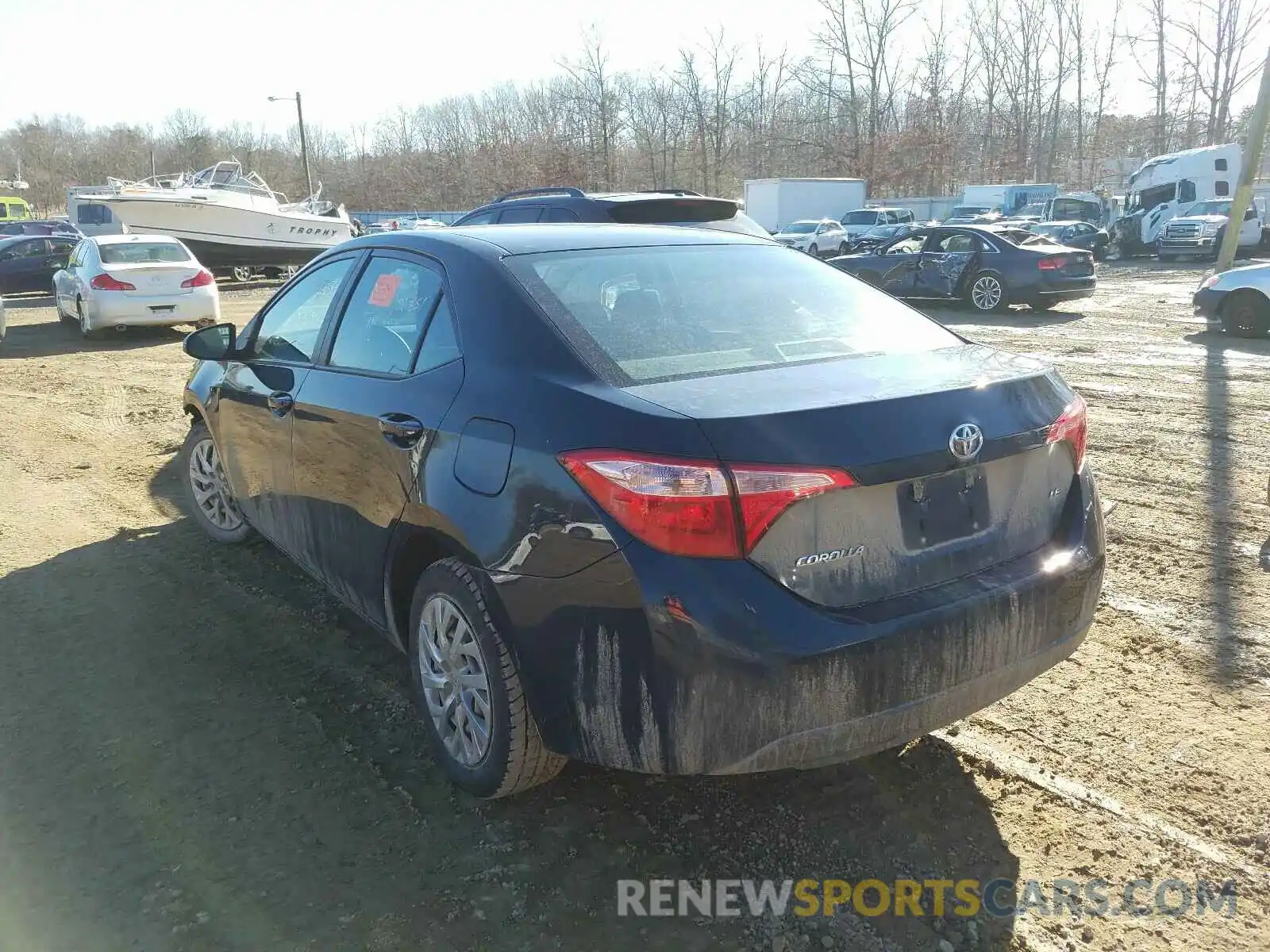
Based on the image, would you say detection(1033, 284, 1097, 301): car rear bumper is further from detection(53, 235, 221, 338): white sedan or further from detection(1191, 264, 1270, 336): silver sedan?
detection(53, 235, 221, 338): white sedan

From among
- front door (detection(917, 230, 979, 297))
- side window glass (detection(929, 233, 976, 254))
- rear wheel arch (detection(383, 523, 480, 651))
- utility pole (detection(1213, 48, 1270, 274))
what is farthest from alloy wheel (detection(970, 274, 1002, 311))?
rear wheel arch (detection(383, 523, 480, 651))

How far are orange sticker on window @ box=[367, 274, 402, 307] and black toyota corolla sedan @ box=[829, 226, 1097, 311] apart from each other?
13203 millimetres

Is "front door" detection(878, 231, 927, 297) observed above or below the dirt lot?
above

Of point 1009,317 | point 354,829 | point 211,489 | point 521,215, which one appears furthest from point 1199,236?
point 354,829

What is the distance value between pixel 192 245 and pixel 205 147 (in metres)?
58.8

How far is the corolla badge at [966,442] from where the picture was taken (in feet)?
7.87

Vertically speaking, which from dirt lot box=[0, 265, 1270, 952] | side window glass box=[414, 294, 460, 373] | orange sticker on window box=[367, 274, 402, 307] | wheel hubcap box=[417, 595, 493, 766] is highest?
orange sticker on window box=[367, 274, 402, 307]

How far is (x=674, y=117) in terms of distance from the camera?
235ft

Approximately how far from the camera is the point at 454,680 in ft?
9.45

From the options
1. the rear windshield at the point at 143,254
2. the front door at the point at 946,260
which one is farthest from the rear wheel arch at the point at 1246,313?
the rear windshield at the point at 143,254

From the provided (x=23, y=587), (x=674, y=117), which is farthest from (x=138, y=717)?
(x=674, y=117)

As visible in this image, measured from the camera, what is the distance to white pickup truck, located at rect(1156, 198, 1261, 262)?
27781 mm

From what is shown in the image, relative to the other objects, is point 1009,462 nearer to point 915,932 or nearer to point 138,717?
point 915,932

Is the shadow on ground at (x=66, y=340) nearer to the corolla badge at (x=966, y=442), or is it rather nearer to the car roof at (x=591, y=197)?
the car roof at (x=591, y=197)
